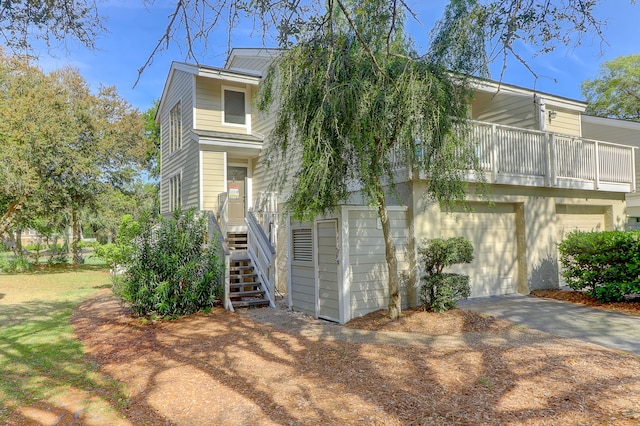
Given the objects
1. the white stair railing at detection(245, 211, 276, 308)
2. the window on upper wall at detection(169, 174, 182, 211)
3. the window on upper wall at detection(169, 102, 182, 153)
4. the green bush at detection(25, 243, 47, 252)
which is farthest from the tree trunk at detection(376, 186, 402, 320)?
the green bush at detection(25, 243, 47, 252)

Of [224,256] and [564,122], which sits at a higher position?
[564,122]

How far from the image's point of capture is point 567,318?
23.7ft

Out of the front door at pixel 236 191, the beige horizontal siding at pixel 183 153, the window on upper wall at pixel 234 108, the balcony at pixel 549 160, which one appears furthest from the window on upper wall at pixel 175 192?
the balcony at pixel 549 160

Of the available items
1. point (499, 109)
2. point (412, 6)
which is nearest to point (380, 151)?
point (412, 6)

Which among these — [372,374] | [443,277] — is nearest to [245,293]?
[443,277]

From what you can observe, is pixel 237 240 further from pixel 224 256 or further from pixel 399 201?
pixel 399 201

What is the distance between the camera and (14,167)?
15.1 meters

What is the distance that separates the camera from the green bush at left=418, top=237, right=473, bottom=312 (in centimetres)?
731

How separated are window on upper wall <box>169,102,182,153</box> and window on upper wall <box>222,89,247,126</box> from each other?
7.76ft

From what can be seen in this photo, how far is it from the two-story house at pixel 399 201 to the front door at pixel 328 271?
30 millimetres

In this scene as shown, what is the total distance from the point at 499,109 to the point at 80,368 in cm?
1330

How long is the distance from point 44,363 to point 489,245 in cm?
884

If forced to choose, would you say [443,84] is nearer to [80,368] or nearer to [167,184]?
[80,368]

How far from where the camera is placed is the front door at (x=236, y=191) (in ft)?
45.5
